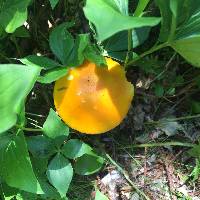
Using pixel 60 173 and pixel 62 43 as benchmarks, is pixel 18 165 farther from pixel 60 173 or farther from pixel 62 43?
pixel 62 43

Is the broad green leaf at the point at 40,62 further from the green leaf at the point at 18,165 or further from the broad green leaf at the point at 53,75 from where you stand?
the green leaf at the point at 18,165

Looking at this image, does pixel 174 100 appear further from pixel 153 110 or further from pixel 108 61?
pixel 108 61

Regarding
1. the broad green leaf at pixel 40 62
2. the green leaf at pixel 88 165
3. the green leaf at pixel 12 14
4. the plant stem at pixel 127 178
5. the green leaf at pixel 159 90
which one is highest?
the green leaf at pixel 12 14

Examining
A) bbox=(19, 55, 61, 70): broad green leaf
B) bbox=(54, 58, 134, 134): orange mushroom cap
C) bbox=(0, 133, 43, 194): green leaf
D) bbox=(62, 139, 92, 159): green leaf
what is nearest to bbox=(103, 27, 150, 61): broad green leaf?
bbox=(54, 58, 134, 134): orange mushroom cap

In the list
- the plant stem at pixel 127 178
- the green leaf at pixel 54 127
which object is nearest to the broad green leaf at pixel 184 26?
the green leaf at pixel 54 127

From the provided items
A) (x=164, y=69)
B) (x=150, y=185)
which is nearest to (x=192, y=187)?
(x=150, y=185)

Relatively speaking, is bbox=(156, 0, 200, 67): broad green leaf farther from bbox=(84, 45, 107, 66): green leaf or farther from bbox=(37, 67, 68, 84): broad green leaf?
bbox=(37, 67, 68, 84): broad green leaf

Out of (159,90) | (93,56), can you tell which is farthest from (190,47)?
(159,90)
